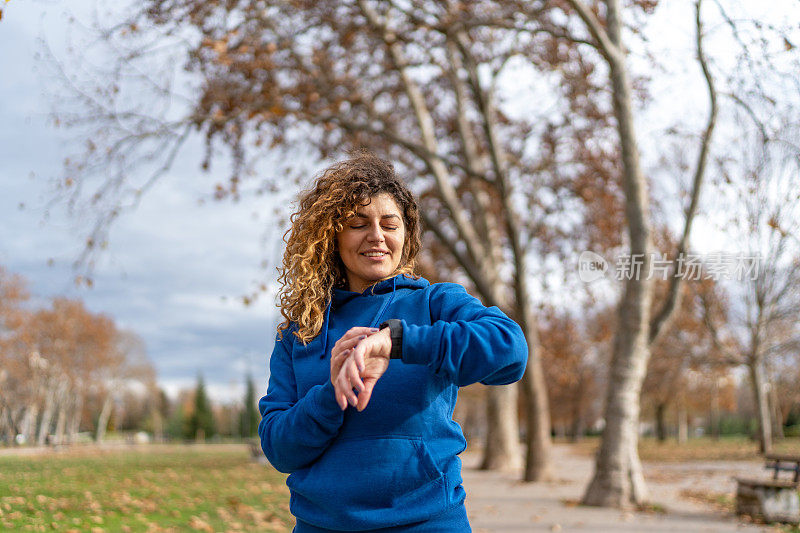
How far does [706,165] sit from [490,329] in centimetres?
994

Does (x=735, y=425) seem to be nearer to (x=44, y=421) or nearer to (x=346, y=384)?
(x=44, y=421)

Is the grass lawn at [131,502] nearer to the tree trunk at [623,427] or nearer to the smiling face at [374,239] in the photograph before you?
the tree trunk at [623,427]

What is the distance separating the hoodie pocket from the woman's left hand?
0.79ft

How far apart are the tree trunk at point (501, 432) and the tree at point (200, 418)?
58.2 metres

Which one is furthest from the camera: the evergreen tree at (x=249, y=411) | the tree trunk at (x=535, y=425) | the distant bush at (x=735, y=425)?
the evergreen tree at (x=249, y=411)

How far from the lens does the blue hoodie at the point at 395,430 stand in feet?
5.40

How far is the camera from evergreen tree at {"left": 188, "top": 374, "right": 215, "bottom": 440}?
228ft

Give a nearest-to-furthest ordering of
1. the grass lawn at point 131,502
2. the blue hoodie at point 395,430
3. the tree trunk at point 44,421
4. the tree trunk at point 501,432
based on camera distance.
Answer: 1. the blue hoodie at point 395,430
2. the grass lawn at point 131,502
3. the tree trunk at point 44,421
4. the tree trunk at point 501,432

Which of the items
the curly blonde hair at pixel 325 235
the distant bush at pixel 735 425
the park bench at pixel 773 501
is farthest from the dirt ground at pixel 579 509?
the distant bush at pixel 735 425

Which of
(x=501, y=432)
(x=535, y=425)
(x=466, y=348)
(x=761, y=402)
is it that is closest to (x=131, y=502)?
(x=535, y=425)

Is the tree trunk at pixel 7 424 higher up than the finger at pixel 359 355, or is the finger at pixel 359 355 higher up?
the finger at pixel 359 355

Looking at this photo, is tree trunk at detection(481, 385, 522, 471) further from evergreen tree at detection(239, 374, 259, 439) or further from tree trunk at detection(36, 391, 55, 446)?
evergreen tree at detection(239, 374, 259, 439)

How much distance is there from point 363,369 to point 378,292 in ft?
1.57

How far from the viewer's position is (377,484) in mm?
1753
